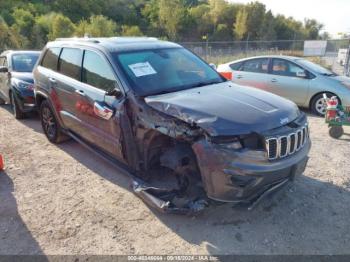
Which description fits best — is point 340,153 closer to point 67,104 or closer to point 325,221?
point 325,221

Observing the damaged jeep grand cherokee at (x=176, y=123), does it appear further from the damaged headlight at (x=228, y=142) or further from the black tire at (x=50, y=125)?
the black tire at (x=50, y=125)

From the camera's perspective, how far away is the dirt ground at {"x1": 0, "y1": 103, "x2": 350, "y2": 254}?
3090 mm

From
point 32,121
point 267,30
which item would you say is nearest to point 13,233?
point 32,121

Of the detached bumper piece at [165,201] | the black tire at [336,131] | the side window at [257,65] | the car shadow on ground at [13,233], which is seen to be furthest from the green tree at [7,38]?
the detached bumper piece at [165,201]

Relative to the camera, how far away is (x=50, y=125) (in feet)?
19.5

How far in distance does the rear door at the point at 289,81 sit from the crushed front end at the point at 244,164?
17.6ft

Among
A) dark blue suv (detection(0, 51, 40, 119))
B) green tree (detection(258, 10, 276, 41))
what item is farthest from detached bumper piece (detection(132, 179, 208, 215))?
green tree (detection(258, 10, 276, 41))

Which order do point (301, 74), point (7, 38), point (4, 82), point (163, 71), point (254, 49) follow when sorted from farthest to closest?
1. point (7, 38)
2. point (254, 49)
3. point (4, 82)
4. point (301, 74)
5. point (163, 71)

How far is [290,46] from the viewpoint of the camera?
79.7 ft

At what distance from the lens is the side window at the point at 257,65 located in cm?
873

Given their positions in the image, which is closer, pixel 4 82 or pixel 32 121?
pixel 32 121

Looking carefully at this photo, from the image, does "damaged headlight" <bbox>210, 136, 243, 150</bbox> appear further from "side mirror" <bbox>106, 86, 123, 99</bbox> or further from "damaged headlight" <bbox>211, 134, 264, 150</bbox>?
"side mirror" <bbox>106, 86, 123, 99</bbox>

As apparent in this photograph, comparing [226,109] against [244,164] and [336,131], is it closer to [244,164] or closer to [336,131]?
[244,164]

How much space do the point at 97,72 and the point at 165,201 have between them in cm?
197
